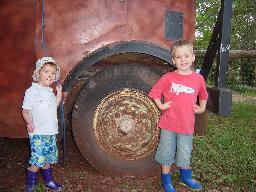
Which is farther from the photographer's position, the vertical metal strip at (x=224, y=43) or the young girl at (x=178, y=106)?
the vertical metal strip at (x=224, y=43)

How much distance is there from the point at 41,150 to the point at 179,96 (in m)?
1.22

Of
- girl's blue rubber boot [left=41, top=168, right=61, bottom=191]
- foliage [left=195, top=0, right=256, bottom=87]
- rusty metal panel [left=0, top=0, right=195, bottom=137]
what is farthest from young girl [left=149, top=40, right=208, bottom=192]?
foliage [left=195, top=0, right=256, bottom=87]

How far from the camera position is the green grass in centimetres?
304

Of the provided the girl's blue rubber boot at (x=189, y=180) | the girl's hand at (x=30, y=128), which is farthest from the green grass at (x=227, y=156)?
the girl's hand at (x=30, y=128)

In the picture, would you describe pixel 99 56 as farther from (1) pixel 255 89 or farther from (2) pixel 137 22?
(1) pixel 255 89

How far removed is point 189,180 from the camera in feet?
9.63

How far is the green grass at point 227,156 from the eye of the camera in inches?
119

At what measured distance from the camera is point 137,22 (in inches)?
115

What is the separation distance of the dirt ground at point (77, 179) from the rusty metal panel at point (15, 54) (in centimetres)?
49

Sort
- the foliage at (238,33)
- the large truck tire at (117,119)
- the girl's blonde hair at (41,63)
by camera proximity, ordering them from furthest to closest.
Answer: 1. the foliage at (238,33)
2. the large truck tire at (117,119)
3. the girl's blonde hair at (41,63)

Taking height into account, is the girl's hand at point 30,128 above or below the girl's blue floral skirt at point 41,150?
above

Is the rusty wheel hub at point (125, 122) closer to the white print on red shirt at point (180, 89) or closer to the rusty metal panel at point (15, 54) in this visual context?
the white print on red shirt at point (180, 89)

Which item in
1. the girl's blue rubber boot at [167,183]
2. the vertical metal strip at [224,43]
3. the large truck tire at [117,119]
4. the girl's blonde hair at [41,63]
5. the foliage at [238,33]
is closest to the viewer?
the girl's blonde hair at [41,63]

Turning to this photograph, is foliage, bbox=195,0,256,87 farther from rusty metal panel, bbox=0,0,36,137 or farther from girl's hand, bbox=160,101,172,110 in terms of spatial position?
rusty metal panel, bbox=0,0,36,137
